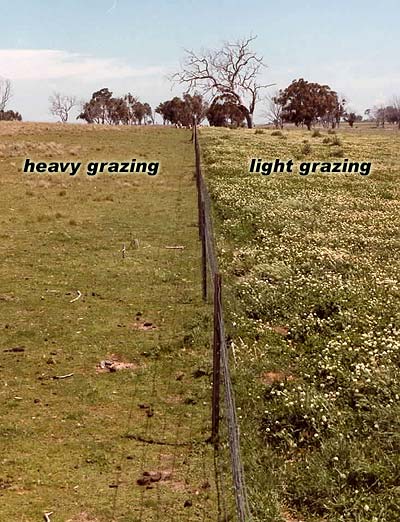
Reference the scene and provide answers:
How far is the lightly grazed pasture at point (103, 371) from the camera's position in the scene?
6293mm

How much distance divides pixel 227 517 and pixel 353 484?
1.39 m

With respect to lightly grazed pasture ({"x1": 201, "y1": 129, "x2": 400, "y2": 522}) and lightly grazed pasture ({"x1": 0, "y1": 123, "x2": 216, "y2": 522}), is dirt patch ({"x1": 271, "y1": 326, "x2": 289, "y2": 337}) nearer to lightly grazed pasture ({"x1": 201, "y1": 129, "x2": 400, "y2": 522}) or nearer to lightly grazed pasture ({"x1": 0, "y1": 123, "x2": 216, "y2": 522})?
lightly grazed pasture ({"x1": 201, "y1": 129, "x2": 400, "y2": 522})

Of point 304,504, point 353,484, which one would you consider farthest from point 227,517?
point 353,484

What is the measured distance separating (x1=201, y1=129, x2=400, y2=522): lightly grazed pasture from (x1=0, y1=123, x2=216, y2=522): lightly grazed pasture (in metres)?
0.75

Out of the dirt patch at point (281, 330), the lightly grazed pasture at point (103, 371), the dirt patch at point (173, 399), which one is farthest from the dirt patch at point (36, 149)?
the dirt patch at point (173, 399)

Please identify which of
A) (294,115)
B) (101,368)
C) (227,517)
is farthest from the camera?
(294,115)

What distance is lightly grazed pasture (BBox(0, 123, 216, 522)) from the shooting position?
629 cm

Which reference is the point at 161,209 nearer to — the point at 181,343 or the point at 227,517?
the point at 181,343

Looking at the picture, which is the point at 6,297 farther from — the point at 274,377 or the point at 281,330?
the point at 274,377

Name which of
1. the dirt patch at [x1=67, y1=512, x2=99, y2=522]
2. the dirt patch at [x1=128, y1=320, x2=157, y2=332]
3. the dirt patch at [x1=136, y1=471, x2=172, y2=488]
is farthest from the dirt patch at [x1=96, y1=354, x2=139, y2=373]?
the dirt patch at [x1=67, y1=512, x2=99, y2=522]

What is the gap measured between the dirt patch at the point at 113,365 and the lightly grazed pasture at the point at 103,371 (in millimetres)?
16

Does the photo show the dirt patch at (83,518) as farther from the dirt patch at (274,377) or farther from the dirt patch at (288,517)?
the dirt patch at (274,377)

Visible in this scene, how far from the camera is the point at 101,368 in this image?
30.8 feet

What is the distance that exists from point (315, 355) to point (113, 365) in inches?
128
